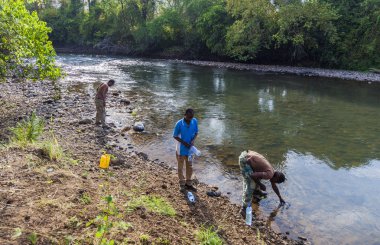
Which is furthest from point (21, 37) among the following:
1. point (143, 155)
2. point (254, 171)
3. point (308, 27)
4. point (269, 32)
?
point (269, 32)

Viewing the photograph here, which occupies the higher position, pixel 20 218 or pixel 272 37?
pixel 272 37

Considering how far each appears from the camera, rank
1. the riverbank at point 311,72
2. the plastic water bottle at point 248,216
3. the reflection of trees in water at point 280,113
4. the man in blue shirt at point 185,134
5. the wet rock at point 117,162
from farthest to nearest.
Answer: the riverbank at point 311,72, the reflection of trees in water at point 280,113, the wet rock at point 117,162, the man in blue shirt at point 185,134, the plastic water bottle at point 248,216

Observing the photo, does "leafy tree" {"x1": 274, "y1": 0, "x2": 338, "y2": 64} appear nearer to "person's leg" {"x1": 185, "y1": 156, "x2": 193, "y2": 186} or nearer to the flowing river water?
the flowing river water

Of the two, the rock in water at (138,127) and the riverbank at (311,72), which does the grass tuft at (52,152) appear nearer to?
the rock in water at (138,127)

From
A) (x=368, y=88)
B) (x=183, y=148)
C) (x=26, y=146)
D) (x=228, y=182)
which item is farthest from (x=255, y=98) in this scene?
(x=26, y=146)

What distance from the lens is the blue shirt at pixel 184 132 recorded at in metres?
7.35

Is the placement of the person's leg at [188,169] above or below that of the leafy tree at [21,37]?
below

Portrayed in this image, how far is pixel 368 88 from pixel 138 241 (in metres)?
25.3

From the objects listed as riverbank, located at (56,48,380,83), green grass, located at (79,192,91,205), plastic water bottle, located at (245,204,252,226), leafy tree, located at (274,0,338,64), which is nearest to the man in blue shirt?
plastic water bottle, located at (245,204,252,226)

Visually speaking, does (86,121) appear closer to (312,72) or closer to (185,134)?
(185,134)

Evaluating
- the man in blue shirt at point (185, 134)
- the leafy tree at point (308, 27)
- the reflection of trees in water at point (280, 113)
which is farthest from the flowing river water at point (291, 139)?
the leafy tree at point (308, 27)

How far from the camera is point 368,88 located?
82.5ft

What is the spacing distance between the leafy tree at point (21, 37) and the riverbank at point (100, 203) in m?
2.54

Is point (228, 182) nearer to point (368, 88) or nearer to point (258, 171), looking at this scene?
point (258, 171)
